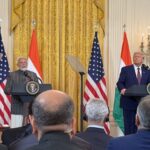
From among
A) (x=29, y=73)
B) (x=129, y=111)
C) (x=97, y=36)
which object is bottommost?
(x=129, y=111)

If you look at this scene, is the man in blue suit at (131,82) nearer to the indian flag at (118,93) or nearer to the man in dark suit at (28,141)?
the indian flag at (118,93)

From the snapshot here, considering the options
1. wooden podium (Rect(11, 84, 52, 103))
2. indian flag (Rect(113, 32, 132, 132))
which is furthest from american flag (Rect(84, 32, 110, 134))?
wooden podium (Rect(11, 84, 52, 103))

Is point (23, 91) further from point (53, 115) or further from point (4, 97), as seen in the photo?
point (53, 115)

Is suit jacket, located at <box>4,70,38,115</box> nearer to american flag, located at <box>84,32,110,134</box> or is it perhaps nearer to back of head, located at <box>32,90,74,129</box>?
american flag, located at <box>84,32,110,134</box>

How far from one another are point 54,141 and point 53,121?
9 cm

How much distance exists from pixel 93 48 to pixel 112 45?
626 millimetres

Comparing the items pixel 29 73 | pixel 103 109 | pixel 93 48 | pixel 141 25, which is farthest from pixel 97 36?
pixel 103 109

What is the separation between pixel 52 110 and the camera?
72.5 inches

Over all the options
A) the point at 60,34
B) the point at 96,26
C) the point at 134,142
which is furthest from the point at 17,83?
the point at 134,142

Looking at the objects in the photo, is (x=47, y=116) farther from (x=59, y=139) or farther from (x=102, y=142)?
(x=102, y=142)

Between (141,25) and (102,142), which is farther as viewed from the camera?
(141,25)

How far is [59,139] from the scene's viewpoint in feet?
5.88

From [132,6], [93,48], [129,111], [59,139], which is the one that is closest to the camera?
[59,139]

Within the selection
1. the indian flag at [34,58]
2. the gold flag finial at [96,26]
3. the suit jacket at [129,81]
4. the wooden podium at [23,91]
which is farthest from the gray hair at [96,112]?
the gold flag finial at [96,26]
